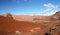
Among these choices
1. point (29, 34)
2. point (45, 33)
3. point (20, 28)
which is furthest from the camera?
point (20, 28)

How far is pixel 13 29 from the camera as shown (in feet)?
21.9

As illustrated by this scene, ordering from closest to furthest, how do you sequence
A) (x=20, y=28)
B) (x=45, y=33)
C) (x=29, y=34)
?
(x=29, y=34)
(x=45, y=33)
(x=20, y=28)

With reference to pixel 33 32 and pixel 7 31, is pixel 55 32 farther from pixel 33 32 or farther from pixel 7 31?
pixel 7 31

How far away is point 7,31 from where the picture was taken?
6363 millimetres

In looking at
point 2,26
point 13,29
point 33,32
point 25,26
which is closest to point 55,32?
point 33,32

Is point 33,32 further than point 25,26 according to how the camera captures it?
No

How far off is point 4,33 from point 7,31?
10.4 inches

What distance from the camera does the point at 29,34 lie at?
611cm

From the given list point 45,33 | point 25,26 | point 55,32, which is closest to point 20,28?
point 25,26

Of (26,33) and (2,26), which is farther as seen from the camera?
(2,26)

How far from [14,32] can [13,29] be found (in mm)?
380

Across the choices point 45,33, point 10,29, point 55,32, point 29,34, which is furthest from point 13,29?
point 55,32

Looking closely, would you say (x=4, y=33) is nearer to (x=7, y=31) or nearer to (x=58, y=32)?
(x=7, y=31)

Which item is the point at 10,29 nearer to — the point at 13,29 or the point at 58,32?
the point at 13,29
